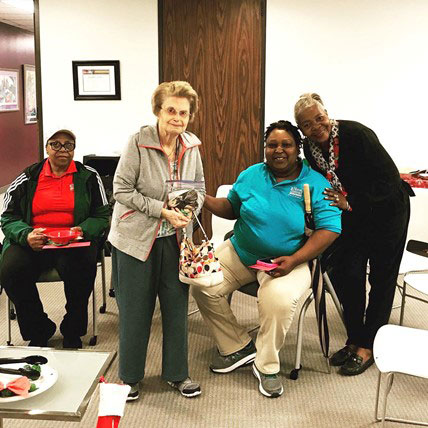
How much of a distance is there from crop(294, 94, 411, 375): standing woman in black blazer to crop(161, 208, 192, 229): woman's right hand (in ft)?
2.54

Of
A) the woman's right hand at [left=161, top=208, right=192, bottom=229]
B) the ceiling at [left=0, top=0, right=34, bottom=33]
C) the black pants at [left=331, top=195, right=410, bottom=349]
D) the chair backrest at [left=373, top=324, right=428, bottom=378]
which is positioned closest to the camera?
the chair backrest at [left=373, top=324, right=428, bottom=378]

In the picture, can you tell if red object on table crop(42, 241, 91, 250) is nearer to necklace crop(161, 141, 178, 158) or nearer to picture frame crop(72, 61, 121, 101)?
necklace crop(161, 141, 178, 158)

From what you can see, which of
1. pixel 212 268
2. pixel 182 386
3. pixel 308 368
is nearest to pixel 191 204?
pixel 212 268

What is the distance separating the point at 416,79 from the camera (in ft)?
16.1

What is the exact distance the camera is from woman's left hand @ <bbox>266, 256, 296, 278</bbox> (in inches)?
110

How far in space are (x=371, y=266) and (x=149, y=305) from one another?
119cm

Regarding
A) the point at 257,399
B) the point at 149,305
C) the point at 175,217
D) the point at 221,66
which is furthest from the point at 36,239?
the point at 221,66

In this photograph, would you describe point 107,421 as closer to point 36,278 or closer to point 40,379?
point 40,379

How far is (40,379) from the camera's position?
1.92 m

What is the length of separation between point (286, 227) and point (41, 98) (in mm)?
3145

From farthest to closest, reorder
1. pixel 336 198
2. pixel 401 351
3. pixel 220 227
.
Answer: pixel 220 227 < pixel 336 198 < pixel 401 351

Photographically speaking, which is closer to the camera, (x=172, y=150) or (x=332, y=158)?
(x=172, y=150)

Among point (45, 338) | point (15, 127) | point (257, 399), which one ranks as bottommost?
point (257, 399)

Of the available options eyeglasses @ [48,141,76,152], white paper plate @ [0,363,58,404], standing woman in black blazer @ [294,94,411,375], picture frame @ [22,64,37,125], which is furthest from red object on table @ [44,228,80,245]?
picture frame @ [22,64,37,125]
